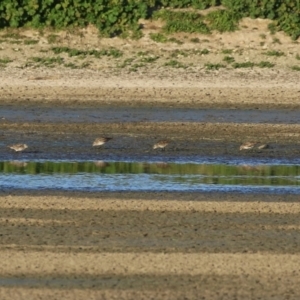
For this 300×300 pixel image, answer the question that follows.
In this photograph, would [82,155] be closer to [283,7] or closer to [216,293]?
[216,293]

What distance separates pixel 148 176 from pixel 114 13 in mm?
9032

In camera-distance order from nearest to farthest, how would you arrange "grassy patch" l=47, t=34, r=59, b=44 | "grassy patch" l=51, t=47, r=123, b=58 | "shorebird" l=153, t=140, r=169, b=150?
"shorebird" l=153, t=140, r=169, b=150, "grassy patch" l=51, t=47, r=123, b=58, "grassy patch" l=47, t=34, r=59, b=44

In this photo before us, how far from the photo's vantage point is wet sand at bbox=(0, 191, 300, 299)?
8531mm

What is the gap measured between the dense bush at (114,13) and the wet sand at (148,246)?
1006 centimetres

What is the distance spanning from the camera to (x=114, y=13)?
21.8 meters

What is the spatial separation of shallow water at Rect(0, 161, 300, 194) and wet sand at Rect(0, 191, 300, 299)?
49 cm

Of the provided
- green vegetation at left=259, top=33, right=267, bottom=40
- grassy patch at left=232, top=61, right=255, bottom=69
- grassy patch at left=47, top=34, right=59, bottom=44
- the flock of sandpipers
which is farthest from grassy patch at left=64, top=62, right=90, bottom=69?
the flock of sandpipers

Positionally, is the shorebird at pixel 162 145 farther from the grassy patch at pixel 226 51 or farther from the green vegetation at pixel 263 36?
the green vegetation at pixel 263 36

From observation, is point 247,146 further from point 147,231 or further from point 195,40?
point 195,40

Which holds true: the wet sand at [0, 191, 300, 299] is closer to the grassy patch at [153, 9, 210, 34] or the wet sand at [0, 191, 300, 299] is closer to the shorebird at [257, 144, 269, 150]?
the shorebird at [257, 144, 269, 150]

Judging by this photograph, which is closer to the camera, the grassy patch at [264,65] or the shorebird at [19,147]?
the shorebird at [19,147]

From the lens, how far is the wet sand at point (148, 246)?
8.53 metres

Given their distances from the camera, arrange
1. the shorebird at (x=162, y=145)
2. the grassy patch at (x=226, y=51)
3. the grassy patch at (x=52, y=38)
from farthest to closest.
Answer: the grassy patch at (x=52, y=38)
the grassy patch at (x=226, y=51)
the shorebird at (x=162, y=145)

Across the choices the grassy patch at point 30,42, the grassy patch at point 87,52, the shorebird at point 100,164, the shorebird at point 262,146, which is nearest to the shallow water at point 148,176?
the shorebird at point 100,164
